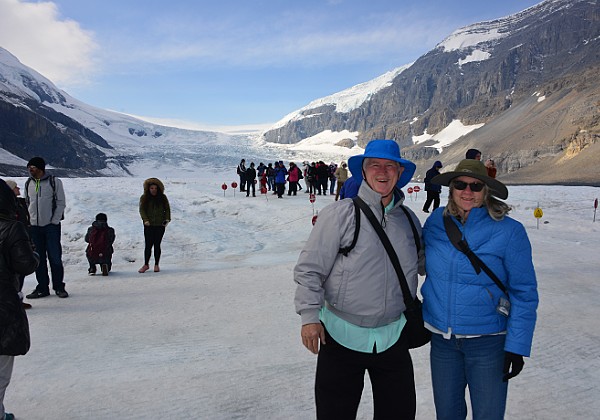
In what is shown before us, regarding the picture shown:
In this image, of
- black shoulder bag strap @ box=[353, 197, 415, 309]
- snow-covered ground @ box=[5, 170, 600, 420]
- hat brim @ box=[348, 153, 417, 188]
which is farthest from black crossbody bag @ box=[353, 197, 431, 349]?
snow-covered ground @ box=[5, 170, 600, 420]

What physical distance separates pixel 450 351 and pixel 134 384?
2701 millimetres

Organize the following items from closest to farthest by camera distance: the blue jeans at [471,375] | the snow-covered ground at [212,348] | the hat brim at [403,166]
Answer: the blue jeans at [471,375], the hat brim at [403,166], the snow-covered ground at [212,348]

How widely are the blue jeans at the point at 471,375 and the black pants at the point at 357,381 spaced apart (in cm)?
27

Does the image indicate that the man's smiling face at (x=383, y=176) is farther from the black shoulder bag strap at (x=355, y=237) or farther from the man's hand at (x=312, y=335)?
the man's hand at (x=312, y=335)

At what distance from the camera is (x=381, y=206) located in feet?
7.75

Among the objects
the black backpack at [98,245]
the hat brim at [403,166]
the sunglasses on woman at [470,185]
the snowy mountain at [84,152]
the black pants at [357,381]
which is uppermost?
the snowy mountain at [84,152]

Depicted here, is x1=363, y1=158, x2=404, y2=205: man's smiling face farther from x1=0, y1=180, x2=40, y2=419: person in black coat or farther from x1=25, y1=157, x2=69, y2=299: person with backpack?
x1=25, y1=157, x2=69, y2=299: person with backpack

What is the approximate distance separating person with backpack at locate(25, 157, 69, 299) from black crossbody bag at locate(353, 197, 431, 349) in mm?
5449

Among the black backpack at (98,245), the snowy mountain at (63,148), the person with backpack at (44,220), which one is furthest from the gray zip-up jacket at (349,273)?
the snowy mountain at (63,148)

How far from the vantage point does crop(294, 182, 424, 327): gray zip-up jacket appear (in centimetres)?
224

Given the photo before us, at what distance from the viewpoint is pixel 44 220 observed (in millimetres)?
6012

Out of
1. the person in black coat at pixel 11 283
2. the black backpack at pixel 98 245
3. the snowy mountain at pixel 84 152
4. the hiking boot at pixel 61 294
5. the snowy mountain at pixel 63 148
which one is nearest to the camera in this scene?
the person in black coat at pixel 11 283

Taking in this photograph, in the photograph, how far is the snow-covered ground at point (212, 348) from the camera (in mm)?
3268

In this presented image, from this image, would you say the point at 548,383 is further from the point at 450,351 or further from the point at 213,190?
the point at 213,190
